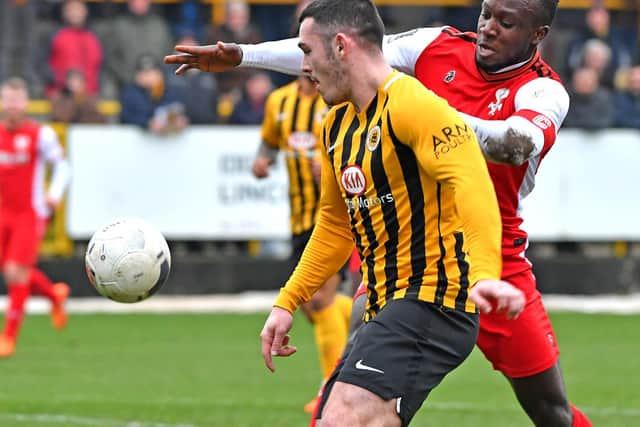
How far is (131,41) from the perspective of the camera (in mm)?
17016

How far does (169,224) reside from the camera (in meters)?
15.9

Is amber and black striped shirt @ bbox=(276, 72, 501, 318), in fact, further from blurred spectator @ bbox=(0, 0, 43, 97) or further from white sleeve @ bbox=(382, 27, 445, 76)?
blurred spectator @ bbox=(0, 0, 43, 97)

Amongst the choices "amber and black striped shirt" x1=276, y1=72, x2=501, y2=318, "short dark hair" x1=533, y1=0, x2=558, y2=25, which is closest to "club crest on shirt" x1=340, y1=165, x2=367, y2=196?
"amber and black striped shirt" x1=276, y1=72, x2=501, y2=318

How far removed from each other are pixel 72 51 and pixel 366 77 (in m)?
12.4

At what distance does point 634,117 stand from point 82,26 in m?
6.93

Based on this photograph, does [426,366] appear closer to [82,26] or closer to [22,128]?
[22,128]

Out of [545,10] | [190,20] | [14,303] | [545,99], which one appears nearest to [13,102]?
[14,303]

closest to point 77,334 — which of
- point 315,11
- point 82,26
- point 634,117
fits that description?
point 82,26

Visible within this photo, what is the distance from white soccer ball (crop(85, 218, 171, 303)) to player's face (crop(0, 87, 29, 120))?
23.6ft

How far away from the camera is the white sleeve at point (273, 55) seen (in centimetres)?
588

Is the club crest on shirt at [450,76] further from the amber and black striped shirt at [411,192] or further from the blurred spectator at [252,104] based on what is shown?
the blurred spectator at [252,104]

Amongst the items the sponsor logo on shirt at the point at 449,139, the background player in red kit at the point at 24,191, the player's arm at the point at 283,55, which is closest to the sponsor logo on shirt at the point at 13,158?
the background player in red kit at the point at 24,191

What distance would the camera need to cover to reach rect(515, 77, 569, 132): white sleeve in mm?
5262

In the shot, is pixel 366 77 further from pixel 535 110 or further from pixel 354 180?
pixel 535 110
